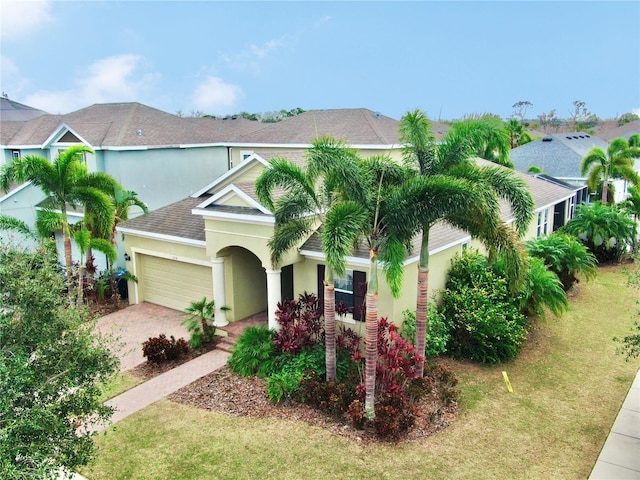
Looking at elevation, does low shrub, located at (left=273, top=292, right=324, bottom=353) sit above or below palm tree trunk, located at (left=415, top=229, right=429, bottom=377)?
below

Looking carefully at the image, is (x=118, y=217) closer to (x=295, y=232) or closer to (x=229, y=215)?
(x=229, y=215)

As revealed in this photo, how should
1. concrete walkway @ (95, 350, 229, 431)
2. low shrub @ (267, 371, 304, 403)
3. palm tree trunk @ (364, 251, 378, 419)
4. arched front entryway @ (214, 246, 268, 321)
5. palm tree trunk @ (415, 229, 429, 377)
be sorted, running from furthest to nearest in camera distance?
1. arched front entryway @ (214, 246, 268, 321)
2. concrete walkway @ (95, 350, 229, 431)
3. low shrub @ (267, 371, 304, 403)
4. palm tree trunk @ (415, 229, 429, 377)
5. palm tree trunk @ (364, 251, 378, 419)

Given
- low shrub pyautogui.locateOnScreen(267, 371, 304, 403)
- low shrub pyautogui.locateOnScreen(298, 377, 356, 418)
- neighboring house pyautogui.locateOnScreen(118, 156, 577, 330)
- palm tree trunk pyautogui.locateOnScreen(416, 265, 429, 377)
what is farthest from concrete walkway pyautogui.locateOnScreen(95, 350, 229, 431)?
palm tree trunk pyautogui.locateOnScreen(416, 265, 429, 377)

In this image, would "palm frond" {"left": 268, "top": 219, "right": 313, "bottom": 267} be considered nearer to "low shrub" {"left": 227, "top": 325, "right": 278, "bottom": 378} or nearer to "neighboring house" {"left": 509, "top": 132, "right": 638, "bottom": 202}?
"low shrub" {"left": 227, "top": 325, "right": 278, "bottom": 378}

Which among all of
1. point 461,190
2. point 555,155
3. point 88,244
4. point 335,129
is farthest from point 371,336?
point 555,155

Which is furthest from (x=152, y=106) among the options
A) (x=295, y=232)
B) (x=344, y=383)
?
(x=344, y=383)

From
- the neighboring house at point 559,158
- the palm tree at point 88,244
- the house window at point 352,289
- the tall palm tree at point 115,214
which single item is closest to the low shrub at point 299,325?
the house window at point 352,289

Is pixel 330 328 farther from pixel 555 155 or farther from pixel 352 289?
pixel 555 155
